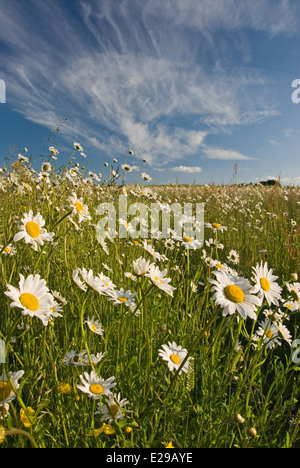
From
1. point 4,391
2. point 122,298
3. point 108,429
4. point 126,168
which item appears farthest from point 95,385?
point 126,168

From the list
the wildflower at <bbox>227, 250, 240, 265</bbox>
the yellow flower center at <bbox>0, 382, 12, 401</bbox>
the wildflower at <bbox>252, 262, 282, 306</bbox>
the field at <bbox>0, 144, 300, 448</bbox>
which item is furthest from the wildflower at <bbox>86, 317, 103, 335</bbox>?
the wildflower at <bbox>227, 250, 240, 265</bbox>

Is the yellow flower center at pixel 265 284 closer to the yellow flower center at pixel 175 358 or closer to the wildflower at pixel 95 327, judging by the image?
the yellow flower center at pixel 175 358

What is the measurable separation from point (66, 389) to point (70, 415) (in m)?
0.20

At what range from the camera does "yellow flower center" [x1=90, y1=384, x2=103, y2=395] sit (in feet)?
3.28

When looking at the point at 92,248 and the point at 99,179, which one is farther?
the point at 99,179

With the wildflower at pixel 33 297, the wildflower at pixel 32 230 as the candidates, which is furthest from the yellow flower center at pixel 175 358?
the wildflower at pixel 32 230

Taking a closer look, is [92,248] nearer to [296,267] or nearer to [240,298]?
[240,298]

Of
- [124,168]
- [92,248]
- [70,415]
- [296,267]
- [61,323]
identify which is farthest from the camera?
[124,168]

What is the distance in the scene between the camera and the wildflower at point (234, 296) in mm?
955

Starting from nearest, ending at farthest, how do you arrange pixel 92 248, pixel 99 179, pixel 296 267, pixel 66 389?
pixel 66 389 → pixel 92 248 → pixel 296 267 → pixel 99 179

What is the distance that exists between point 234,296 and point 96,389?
0.59 m
